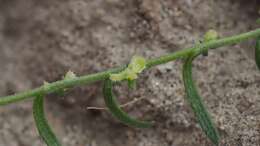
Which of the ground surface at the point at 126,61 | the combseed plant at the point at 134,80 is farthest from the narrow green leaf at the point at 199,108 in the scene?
the ground surface at the point at 126,61

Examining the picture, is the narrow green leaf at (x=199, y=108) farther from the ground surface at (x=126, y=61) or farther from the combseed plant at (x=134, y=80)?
the ground surface at (x=126, y=61)

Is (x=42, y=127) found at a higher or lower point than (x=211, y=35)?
lower

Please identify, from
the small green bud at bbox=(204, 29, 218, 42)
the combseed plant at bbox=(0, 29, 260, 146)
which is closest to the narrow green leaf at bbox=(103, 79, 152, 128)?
the combseed plant at bbox=(0, 29, 260, 146)

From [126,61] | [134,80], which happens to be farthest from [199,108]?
[126,61]

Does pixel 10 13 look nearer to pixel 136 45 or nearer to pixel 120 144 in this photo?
pixel 136 45

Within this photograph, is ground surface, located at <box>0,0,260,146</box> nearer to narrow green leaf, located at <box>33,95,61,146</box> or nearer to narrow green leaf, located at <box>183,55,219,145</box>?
narrow green leaf, located at <box>183,55,219,145</box>

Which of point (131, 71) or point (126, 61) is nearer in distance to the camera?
point (131, 71)

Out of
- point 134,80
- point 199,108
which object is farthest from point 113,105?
point 199,108

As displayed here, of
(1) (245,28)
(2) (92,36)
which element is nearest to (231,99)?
(1) (245,28)

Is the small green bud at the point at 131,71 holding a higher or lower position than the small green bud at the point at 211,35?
lower

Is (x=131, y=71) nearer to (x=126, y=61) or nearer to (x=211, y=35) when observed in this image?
(x=211, y=35)
